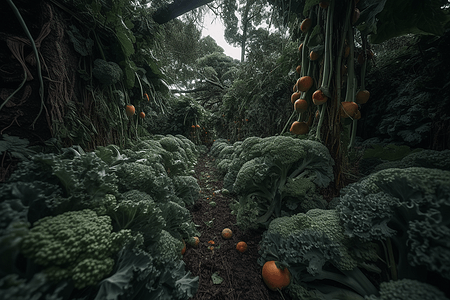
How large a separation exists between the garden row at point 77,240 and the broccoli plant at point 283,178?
3.06ft

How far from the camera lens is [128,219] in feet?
3.24

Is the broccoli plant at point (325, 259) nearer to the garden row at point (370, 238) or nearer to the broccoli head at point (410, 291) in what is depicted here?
the garden row at point (370, 238)

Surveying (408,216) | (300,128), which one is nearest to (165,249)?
(408,216)

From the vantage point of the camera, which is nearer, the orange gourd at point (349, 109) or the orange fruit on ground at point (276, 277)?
the orange fruit on ground at point (276, 277)

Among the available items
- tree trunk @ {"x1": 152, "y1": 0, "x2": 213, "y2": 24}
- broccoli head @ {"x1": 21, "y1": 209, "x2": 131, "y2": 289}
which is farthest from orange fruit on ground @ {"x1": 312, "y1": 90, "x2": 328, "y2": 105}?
tree trunk @ {"x1": 152, "y1": 0, "x2": 213, "y2": 24}

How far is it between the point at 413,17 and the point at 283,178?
5.91ft

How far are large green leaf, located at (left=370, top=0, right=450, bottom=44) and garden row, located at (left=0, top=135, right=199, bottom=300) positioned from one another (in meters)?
2.57

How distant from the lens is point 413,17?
1263 millimetres

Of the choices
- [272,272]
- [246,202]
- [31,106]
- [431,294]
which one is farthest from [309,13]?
[31,106]

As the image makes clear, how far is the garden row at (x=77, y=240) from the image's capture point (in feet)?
1.80

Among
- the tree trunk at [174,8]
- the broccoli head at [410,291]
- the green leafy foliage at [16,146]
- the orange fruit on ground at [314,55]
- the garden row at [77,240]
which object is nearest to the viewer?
the garden row at [77,240]

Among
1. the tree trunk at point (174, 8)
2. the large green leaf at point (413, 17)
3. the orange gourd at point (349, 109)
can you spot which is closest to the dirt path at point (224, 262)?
the orange gourd at point (349, 109)

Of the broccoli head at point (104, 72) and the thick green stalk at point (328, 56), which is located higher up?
the thick green stalk at point (328, 56)

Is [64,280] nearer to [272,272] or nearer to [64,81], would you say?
[272,272]
